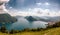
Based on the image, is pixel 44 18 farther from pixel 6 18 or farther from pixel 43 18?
pixel 6 18

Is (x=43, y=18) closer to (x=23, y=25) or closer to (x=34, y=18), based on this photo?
(x=34, y=18)

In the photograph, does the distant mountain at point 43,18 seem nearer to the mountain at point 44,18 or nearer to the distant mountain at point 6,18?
the mountain at point 44,18

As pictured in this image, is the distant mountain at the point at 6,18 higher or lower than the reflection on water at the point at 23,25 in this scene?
higher

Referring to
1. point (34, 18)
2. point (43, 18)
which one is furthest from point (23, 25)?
point (43, 18)

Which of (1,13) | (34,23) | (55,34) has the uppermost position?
(1,13)

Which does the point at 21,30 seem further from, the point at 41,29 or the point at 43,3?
the point at 43,3

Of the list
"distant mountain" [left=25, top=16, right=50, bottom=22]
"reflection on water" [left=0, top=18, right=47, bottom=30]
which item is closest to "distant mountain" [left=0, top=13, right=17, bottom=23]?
"reflection on water" [left=0, top=18, right=47, bottom=30]

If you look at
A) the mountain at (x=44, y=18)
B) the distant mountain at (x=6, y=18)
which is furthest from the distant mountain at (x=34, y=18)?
the distant mountain at (x=6, y=18)

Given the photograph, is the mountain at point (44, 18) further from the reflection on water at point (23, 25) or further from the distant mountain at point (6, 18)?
the distant mountain at point (6, 18)

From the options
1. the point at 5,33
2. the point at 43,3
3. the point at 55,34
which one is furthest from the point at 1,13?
the point at 55,34

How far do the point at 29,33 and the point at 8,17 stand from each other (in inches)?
18.5

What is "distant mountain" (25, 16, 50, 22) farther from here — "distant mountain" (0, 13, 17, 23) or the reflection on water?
"distant mountain" (0, 13, 17, 23)

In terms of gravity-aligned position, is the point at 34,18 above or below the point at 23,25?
above

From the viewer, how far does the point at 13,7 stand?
2674mm
